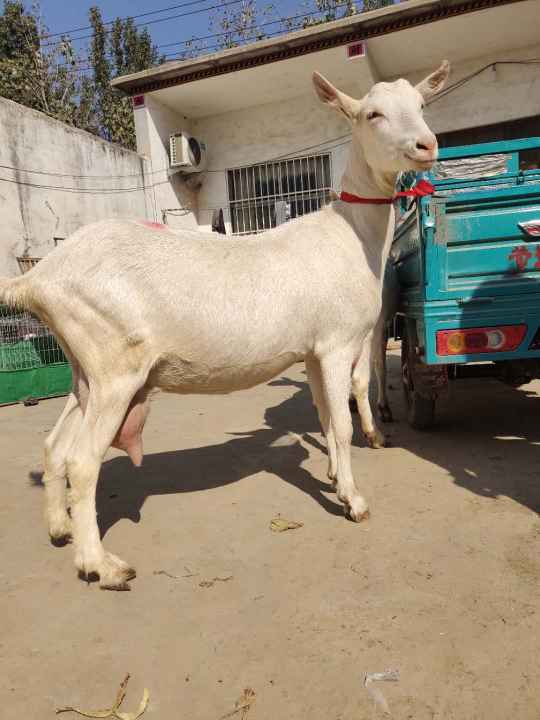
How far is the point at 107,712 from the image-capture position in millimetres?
1627

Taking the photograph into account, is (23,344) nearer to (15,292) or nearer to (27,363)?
(27,363)

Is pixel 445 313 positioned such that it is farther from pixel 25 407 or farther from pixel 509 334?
pixel 25 407

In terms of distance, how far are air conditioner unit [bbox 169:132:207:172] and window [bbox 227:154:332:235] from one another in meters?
0.83

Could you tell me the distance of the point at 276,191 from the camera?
40.6 feet

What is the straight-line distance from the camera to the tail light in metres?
3.47

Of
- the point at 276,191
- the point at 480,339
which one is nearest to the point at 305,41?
the point at 276,191

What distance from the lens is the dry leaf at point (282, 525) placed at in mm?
2892

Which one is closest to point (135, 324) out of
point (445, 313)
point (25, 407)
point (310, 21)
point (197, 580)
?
point (197, 580)

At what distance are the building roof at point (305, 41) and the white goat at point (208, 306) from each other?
7753 mm

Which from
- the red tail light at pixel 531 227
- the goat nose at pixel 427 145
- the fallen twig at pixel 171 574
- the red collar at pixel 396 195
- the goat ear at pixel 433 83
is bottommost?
the fallen twig at pixel 171 574

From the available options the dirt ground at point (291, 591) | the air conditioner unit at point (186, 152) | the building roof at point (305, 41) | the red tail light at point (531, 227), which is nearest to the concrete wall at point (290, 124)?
the air conditioner unit at point (186, 152)

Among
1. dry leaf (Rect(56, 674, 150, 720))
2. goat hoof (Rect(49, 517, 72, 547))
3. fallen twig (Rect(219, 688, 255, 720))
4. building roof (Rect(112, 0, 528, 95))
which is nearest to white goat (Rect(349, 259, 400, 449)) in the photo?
goat hoof (Rect(49, 517, 72, 547))

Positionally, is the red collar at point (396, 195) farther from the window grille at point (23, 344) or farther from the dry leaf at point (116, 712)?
the window grille at point (23, 344)

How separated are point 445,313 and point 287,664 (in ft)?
7.95
